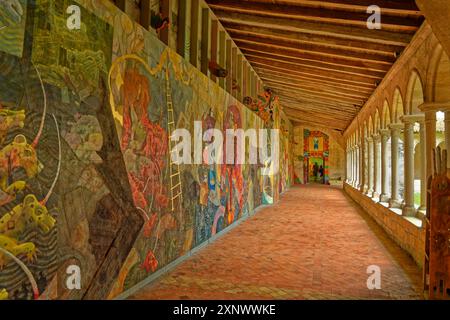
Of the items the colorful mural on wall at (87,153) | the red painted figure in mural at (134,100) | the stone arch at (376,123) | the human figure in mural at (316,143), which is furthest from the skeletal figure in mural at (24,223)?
the human figure in mural at (316,143)

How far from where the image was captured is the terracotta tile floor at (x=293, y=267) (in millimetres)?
3795

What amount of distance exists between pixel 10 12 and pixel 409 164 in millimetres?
6928

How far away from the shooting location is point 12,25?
2.36 meters

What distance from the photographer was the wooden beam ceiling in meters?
5.38

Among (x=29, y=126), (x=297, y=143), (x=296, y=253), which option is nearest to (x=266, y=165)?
(x=296, y=253)

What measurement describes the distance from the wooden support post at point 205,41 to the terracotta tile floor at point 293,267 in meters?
3.21

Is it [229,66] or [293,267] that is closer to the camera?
[293,267]

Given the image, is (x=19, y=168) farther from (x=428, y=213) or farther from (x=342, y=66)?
(x=342, y=66)

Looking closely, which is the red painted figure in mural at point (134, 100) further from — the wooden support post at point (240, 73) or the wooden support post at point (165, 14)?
the wooden support post at point (240, 73)

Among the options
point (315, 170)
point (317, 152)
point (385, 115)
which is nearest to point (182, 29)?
point (385, 115)

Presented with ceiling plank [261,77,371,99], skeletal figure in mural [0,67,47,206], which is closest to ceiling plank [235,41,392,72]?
ceiling plank [261,77,371,99]

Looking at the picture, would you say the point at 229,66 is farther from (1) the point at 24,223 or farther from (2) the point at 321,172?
(2) the point at 321,172

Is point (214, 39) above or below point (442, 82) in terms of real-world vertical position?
above

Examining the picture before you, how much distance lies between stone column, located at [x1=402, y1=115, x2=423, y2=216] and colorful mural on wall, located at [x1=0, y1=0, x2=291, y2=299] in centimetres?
417
